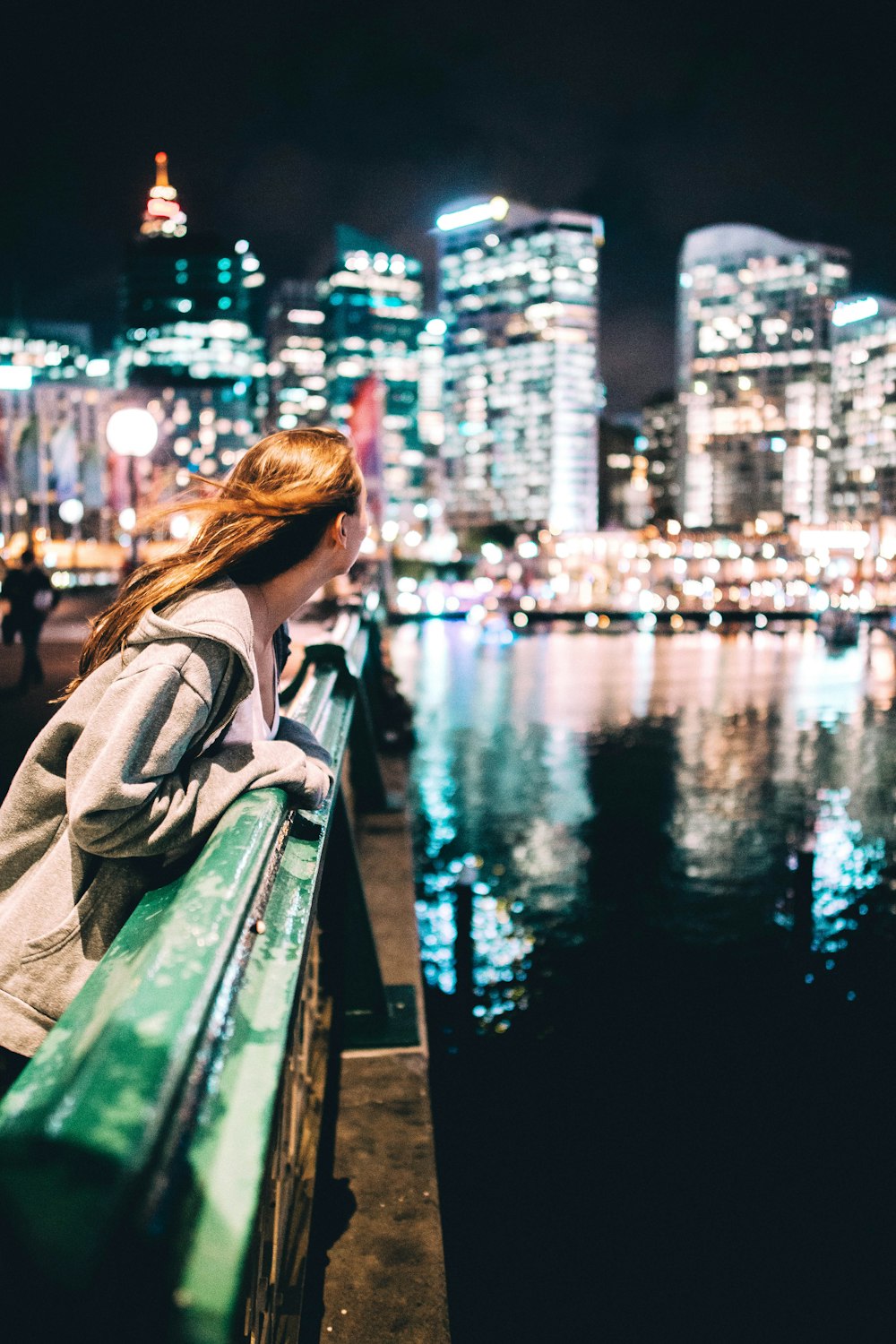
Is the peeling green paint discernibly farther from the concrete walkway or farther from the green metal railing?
the concrete walkway

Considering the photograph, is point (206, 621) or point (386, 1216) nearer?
point (206, 621)

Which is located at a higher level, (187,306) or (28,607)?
(187,306)

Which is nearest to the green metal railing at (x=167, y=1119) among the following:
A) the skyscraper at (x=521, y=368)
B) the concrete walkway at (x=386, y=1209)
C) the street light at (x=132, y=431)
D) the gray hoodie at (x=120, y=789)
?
the gray hoodie at (x=120, y=789)

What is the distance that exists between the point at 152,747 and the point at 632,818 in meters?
11.7

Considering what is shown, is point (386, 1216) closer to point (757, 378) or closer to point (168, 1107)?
point (168, 1107)

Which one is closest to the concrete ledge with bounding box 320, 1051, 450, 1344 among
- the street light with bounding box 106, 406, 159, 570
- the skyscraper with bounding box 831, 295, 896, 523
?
the street light with bounding box 106, 406, 159, 570

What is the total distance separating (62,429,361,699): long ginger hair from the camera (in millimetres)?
1958

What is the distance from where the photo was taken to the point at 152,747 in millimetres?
1662

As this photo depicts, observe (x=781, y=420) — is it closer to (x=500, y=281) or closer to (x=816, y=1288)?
(x=500, y=281)

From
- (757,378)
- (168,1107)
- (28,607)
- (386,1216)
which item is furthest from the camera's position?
(757,378)

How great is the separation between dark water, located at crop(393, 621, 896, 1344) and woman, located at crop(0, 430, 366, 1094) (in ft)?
11.4

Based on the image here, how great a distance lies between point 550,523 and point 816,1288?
571 feet

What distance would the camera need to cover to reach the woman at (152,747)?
1.66 m

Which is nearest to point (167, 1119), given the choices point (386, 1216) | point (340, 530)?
point (340, 530)
